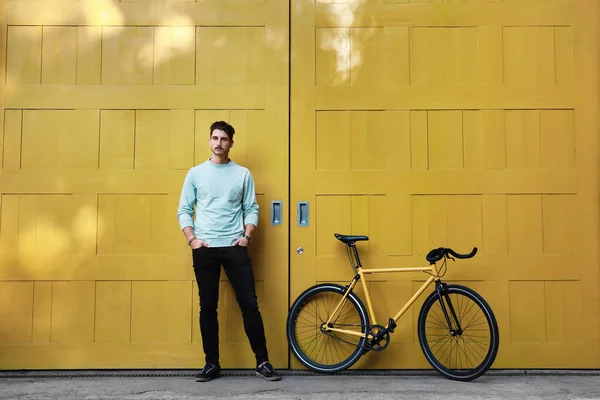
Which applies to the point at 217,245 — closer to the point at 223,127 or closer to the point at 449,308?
the point at 223,127

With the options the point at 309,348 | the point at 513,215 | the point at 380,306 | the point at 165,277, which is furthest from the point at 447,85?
the point at 165,277

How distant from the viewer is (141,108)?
420cm

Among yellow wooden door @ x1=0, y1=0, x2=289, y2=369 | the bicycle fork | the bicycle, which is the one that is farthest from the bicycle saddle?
the bicycle fork

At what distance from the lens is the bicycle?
3.86 meters

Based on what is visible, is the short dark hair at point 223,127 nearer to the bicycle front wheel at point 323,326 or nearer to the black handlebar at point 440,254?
the bicycle front wheel at point 323,326

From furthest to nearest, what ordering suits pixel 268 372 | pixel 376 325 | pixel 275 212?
1. pixel 275 212
2. pixel 376 325
3. pixel 268 372

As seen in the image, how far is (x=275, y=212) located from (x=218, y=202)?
0.50m

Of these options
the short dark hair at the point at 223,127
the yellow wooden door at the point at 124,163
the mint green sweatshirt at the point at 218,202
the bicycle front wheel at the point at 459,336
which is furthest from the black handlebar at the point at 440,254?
the short dark hair at the point at 223,127

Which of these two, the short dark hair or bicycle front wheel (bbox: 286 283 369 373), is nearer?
the short dark hair

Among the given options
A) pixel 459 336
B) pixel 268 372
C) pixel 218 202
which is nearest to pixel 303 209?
pixel 218 202

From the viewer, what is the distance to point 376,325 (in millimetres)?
3912

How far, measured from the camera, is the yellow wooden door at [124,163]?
4.11 metres

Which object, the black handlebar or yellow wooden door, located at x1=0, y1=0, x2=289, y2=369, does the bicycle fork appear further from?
yellow wooden door, located at x1=0, y1=0, x2=289, y2=369

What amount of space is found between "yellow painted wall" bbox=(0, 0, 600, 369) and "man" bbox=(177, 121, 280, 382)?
273 millimetres
